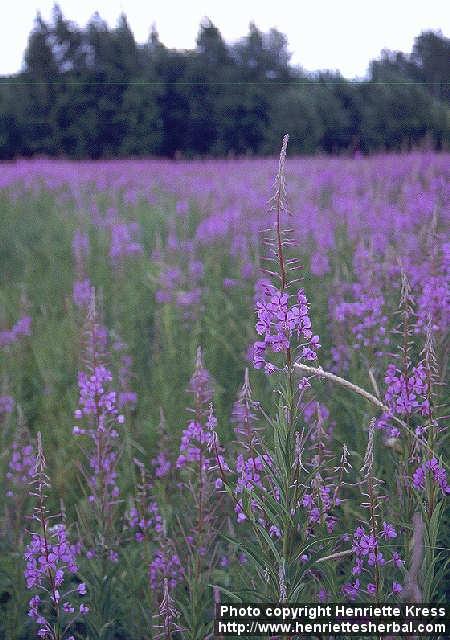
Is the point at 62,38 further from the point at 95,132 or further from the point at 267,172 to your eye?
the point at 267,172

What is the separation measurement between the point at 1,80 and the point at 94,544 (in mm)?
16658

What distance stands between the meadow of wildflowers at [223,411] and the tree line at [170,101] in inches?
118

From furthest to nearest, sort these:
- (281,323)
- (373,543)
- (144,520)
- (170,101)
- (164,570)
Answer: (170,101) < (144,520) < (164,570) < (373,543) < (281,323)

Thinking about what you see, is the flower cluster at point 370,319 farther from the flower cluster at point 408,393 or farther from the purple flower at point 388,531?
the purple flower at point 388,531

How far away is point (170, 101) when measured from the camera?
17547 mm

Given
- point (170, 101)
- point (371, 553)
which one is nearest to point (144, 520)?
point (371, 553)

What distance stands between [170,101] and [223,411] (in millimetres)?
15190

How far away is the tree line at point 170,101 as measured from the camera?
38.5 feet

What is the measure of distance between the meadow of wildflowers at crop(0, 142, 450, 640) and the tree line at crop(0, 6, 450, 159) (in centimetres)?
300

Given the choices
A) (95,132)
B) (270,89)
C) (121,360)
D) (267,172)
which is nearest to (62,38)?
(95,132)

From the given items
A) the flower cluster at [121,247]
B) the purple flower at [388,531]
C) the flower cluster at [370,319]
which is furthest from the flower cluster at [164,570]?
the flower cluster at [121,247]

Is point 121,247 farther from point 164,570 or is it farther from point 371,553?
point 371,553

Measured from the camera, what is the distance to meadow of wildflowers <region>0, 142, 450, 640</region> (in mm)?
1589

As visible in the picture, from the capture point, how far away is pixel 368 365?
8.81 ft
